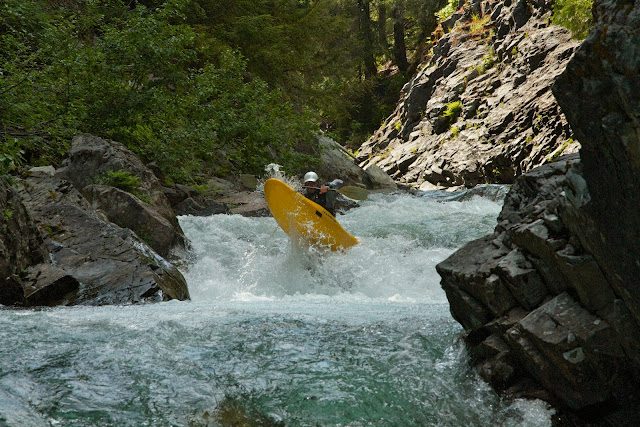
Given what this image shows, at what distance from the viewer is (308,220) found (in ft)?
26.9

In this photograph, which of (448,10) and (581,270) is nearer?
(581,270)

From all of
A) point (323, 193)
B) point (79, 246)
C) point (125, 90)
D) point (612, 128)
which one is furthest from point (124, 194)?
point (612, 128)

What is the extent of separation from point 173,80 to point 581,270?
35.0ft

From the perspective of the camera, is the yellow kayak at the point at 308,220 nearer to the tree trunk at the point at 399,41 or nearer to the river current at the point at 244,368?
the river current at the point at 244,368

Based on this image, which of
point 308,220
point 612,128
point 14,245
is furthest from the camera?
point 308,220

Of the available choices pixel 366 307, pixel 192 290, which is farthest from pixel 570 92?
pixel 192 290

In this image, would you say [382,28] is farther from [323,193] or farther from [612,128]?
[612,128]

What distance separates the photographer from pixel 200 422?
261cm

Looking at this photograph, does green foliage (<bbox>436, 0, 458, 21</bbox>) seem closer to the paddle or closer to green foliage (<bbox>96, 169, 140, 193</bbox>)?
the paddle

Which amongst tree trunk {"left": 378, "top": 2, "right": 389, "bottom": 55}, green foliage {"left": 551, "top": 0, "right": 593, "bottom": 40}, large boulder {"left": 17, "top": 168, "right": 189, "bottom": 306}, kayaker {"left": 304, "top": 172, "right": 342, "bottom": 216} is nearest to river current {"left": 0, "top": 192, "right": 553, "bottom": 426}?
large boulder {"left": 17, "top": 168, "right": 189, "bottom": 306}

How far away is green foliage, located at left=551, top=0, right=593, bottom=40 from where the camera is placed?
14500 millimetres

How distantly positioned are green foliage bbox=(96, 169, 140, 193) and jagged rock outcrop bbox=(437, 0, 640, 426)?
5.85 metres

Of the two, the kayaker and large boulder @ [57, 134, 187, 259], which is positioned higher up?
large boulder @ [57, 134, 187, 259]

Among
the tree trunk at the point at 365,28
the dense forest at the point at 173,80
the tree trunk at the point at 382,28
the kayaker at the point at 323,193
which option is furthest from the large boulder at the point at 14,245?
the tree trunk at the point at 382,28
